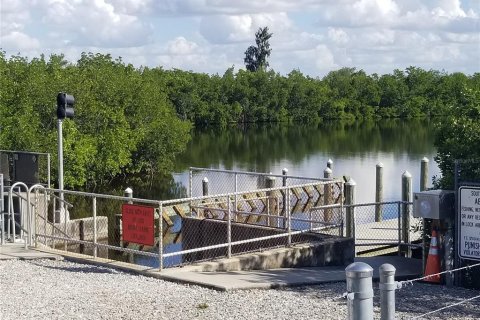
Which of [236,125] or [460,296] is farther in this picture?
[236,125]

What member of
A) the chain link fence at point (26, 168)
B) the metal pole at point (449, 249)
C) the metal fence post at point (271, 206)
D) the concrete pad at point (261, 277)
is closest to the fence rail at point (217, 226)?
the metal fence post at point (271, 206)

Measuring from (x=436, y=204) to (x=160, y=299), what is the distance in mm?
5279

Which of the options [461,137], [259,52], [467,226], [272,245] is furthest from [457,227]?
[259,52]

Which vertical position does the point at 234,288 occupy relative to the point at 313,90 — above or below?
below

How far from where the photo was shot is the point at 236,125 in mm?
111125

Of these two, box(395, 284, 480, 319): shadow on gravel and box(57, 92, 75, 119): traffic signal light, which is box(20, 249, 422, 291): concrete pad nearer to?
box(395, 284, 480, 319): shadow on gravel

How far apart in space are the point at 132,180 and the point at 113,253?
77.4 ft

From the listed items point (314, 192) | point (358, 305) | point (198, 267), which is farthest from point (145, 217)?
point (314, 192)

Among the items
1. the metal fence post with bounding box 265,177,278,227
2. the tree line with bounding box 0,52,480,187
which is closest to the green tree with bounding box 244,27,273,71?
the tree line with bounding box 0,52,480,187

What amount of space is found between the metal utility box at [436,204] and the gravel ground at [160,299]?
1.25m

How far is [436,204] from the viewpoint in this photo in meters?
14.3

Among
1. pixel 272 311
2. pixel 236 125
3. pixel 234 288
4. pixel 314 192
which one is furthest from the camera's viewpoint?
pixel 236 125

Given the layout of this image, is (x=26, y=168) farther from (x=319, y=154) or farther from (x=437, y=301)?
(x=319, y=154)

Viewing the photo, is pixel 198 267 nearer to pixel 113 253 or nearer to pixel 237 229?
pixel 237 229
